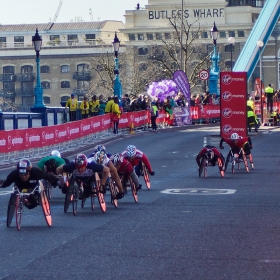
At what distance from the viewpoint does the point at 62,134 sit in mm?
37250

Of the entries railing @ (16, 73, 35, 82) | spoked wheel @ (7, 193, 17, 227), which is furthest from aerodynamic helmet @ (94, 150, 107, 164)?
railing @ (16, 73, 35, 82)

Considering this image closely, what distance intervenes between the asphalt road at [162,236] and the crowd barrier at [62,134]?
25.4 feet

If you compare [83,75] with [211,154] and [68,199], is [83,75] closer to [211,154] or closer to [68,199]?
[211,154]

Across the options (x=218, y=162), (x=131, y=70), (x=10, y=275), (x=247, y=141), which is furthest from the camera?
(x=131, y=70)

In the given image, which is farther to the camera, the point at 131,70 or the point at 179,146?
the point at 131,70

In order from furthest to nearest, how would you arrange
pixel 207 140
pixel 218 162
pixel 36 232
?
1. pixel 207 140
2. pixel 218 162
3. pixel 36 232

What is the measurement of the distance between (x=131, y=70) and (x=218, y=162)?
3052 inches

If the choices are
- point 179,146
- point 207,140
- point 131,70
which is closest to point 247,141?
point 179,146

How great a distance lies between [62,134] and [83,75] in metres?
69.2

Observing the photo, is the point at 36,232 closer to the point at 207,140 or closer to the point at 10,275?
the point at 10,275

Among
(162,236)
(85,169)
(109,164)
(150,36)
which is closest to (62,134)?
(109,164)

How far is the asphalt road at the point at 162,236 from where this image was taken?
12.0 meters

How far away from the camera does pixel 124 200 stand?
68.9 feet

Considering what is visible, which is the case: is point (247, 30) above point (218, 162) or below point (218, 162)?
above
